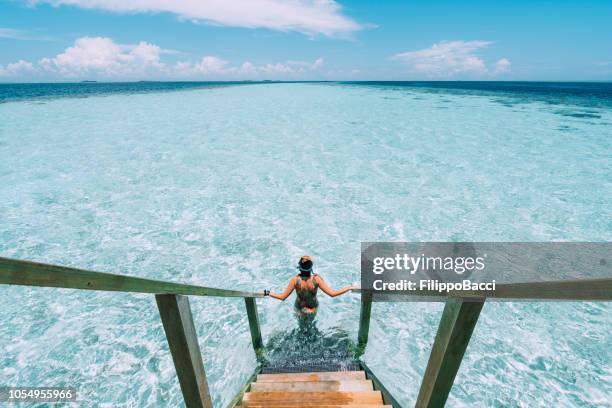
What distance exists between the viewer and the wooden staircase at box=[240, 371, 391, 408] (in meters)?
3.46

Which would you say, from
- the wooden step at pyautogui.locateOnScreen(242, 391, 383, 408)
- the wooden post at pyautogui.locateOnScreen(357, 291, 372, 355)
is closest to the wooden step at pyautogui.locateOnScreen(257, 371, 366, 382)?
the wooden step at pyautogui.locateOnScreen(242, 391, 383, 408)

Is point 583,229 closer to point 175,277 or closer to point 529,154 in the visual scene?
point 529,154

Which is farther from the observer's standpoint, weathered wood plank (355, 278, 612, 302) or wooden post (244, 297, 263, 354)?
wooden post (244, 297, 263, 354)

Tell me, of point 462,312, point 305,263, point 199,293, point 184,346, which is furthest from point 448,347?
point 305,263

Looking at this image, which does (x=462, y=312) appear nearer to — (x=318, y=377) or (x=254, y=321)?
(x=318, y=377)

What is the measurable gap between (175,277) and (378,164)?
12.9m

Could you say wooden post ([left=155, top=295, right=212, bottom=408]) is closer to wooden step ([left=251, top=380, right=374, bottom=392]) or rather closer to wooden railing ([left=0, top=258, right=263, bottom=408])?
wooden railing ([left=0, top=258, right=263, bottom=408])

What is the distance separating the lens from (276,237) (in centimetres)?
1012

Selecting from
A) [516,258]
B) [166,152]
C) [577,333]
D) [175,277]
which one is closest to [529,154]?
[516,258]

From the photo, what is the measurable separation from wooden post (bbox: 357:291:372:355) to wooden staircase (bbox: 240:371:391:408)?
3.27 ft

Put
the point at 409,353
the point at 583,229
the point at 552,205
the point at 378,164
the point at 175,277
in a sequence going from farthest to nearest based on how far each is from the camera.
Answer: the point at 378,164 < the point at 552,205 < the point at 583,229 < the point at 175,277 < the point at 409,353

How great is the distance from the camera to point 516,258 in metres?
8.66

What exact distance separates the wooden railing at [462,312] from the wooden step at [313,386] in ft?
5.16

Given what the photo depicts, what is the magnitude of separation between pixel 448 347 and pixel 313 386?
2469 millimetres
